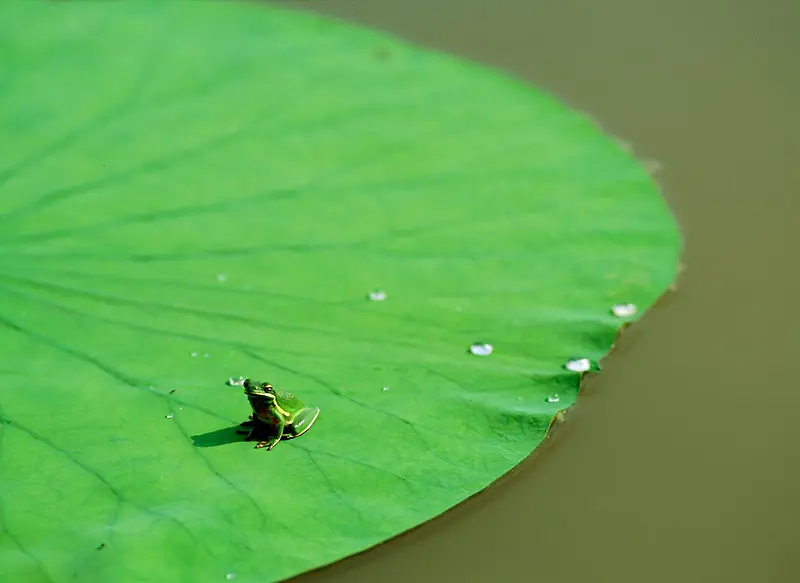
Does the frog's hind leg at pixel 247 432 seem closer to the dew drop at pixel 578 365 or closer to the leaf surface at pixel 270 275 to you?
the leaf surface at pixel 270 275

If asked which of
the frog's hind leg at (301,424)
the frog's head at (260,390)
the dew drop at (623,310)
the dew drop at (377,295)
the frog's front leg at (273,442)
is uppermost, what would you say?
the dew drop at (623,310)

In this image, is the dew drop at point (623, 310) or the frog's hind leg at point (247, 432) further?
the dew drop at point (623, 310)

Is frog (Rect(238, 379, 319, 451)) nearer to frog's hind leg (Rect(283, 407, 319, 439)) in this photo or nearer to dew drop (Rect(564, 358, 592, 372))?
frog's hind leg (Rect(283, 407, 319, 439))

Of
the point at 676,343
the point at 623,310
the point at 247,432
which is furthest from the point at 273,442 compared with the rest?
the point at 676,343

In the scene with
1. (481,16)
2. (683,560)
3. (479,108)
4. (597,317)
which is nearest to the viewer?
(683,560)

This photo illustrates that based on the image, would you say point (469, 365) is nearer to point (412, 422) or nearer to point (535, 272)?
point (412, 422)

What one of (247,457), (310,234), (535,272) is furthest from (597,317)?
(247,457)

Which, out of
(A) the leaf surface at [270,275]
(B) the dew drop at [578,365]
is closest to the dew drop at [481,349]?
(A) the leaf surface at [270,275]

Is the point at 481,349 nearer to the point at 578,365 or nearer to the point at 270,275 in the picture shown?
the point at 578,365
